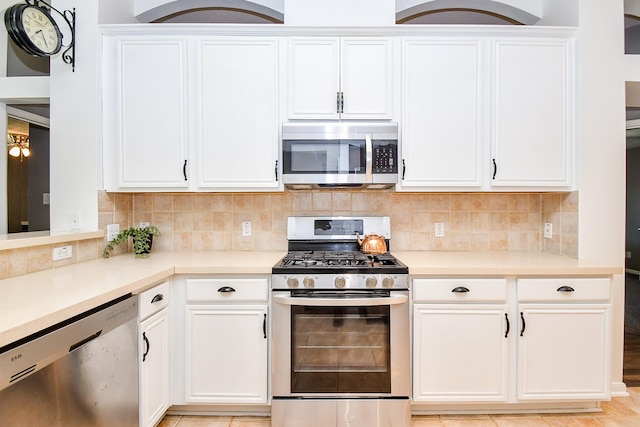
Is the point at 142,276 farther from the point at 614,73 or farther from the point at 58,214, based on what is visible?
the point at 614,73

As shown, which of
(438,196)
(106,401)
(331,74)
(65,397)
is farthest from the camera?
(438,196)

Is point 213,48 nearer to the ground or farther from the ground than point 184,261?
farther from the ground

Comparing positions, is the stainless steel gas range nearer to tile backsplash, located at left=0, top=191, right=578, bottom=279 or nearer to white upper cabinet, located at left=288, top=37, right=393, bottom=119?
tile backsplash, located at left=0, top=191, right=578, bottom=279

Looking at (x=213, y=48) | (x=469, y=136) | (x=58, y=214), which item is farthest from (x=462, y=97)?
(x=58, y=214)

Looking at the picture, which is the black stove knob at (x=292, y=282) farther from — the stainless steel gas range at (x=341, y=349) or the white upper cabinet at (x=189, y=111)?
the white upper cabinet at (x=189, y=111)

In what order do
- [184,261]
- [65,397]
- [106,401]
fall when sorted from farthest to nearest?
1. [184,261]
2. [106,401]
3. [65,397]

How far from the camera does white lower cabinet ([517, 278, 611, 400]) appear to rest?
203cm

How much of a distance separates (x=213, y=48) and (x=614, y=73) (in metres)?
2.70

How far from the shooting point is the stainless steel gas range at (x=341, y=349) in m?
1.98

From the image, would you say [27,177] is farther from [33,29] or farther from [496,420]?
[496,420]

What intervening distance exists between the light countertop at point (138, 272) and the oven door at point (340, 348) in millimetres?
304

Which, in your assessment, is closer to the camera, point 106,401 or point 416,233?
point 106,401

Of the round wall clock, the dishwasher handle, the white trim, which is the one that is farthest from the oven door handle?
the white trim

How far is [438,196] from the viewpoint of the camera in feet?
8.89
